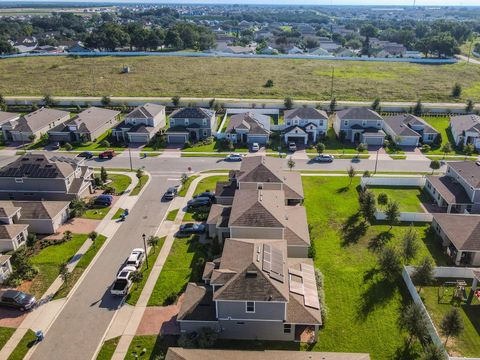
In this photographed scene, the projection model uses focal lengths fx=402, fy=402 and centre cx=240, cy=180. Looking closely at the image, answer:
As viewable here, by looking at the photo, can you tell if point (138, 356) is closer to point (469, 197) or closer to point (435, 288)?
point (435, 288)

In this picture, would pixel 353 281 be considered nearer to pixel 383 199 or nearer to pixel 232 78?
pixel 383 199

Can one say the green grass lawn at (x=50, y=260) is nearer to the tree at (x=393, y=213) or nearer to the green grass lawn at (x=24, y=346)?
the green grass lawn at (x=24, y=346)

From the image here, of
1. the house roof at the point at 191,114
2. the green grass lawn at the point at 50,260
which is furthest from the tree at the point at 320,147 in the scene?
the green grass lawn at the point at 50,260

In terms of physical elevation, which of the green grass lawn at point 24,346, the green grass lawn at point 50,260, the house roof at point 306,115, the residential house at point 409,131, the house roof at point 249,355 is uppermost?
the house roof at point 306,115

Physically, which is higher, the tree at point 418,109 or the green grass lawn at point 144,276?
the tree at point 418,109

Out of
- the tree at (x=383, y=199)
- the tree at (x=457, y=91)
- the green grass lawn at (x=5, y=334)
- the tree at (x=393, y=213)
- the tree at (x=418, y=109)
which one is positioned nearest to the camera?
the green grass lawn at (x=5, y=334)

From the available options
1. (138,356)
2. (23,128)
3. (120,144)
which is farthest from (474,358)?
(23,128)
